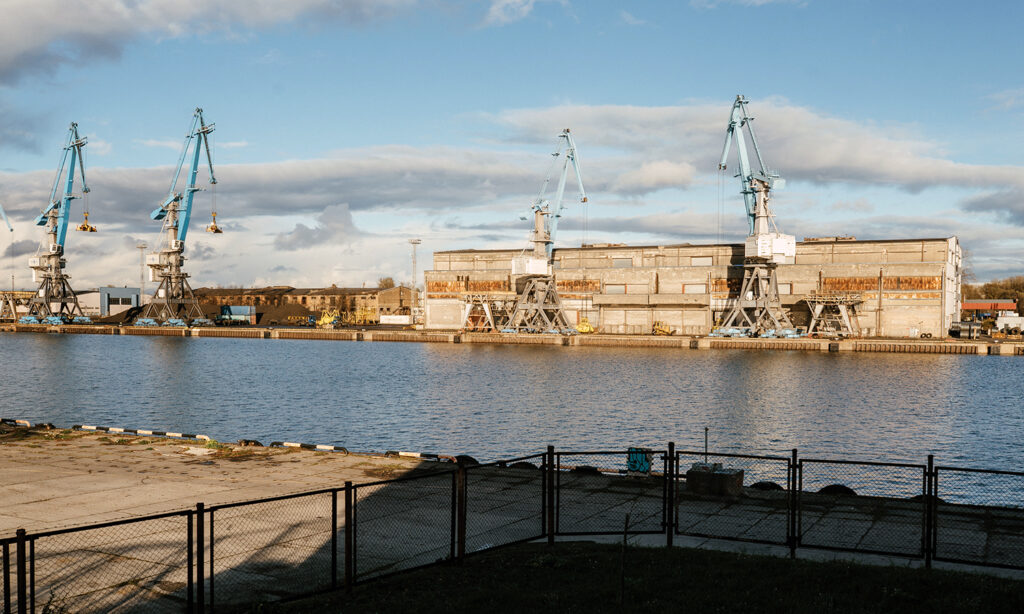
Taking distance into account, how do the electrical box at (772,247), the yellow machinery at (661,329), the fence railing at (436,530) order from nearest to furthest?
the fence railing at (436,530), the electrical box at (772,247), the yellow machinery at (661,329)

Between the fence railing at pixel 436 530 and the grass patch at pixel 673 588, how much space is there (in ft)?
3.13

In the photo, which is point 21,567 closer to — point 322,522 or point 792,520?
point 322,522

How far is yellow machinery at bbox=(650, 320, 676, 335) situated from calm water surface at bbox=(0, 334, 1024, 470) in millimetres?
28328

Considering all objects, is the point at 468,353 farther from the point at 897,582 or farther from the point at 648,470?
the point at 897,582

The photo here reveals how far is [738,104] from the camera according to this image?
143m

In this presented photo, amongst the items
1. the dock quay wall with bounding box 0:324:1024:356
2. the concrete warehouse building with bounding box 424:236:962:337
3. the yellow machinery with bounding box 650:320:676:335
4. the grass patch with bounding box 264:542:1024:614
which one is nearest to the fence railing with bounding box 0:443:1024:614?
the grass patch with bounding box 264:542:1024:614

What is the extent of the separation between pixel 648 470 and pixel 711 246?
4859 inches

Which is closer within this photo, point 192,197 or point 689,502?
point 689,502

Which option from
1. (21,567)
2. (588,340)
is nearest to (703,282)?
(588,340)

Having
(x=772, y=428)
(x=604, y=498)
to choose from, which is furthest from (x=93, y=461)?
(x=772, y=428)

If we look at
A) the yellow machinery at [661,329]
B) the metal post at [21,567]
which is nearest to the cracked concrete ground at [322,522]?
the metal post at [21,567]

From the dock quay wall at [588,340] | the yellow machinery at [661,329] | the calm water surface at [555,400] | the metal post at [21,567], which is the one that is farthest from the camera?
the yellow machinery at [661,329]

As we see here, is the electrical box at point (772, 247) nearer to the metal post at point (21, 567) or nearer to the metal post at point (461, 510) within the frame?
the metal post at point (461, 510)

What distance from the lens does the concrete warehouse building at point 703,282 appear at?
123m
